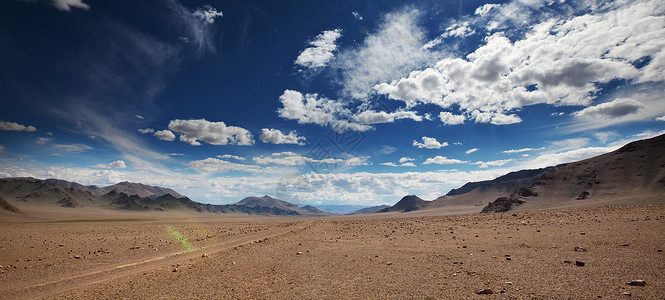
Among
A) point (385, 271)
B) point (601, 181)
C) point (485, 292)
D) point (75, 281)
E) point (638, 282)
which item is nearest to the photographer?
point (638, 282)

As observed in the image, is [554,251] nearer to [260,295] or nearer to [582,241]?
[582,241]

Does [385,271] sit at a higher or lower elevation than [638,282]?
lower

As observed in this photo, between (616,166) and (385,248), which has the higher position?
(616,166)

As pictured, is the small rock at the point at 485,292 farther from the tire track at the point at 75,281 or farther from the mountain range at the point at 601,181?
the mountain range at the point at 601,181

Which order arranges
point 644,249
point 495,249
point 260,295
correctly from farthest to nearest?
point 495,249 → point 644,249 → point 260,295

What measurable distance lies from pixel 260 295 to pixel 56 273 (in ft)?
37.9

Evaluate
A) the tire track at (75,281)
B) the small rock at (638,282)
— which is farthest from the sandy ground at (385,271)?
the small rock at (638,282)

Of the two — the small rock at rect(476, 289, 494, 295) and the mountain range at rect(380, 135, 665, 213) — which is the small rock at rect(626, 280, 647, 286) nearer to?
the small rock at rect(476, 289, 494, 295)

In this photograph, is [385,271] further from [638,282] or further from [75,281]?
[75,281]

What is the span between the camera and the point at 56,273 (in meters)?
13.4

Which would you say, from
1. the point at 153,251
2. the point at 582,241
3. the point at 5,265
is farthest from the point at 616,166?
the point at 5,265

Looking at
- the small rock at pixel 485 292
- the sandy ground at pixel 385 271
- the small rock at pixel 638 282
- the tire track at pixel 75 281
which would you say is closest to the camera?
the small rock at pixel 638 282

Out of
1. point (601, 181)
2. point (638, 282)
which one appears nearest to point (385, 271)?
point (638, 282)

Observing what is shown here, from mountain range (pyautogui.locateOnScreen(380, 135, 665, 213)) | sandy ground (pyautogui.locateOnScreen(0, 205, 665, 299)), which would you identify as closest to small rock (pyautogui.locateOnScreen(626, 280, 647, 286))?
sandy ground (pyautogui.locateOnScreen(0, 205, 665, 299))
